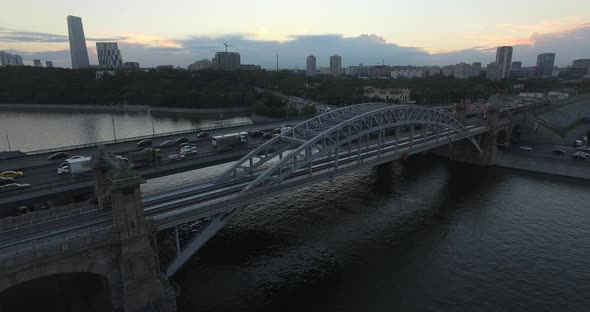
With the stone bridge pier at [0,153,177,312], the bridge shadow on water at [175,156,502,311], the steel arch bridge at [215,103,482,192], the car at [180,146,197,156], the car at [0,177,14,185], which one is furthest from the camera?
the car at [180,146,197,156]

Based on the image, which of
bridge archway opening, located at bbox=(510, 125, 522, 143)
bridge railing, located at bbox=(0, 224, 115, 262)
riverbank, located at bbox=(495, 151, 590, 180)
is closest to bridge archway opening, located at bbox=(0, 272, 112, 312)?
bridge railing, located at bbox=(0, 224, 115, 262)

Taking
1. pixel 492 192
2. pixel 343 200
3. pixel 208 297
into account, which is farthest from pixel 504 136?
pixel 208 297

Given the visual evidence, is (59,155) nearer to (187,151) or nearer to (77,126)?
(187,151)

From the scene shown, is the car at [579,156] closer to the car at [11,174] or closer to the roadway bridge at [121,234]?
the roadway bridge at [121,234]

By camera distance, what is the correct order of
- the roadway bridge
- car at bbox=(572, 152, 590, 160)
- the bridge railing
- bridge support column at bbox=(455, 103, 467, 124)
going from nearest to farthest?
the bridge railing < the roadway bridge < car at bbox=(572, 152, 590, 160) < bridge support column at bbox=(455, 103, 467, 124)

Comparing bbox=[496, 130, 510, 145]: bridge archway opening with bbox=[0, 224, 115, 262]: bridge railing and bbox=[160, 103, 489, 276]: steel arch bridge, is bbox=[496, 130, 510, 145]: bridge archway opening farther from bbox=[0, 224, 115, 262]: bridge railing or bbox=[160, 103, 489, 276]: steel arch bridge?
bbox=[0, 224, 115, 262]: bridge railing

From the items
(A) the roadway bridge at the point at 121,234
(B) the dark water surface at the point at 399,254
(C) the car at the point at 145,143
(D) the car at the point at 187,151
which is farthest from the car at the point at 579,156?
(C) the car at the point at 145,143
